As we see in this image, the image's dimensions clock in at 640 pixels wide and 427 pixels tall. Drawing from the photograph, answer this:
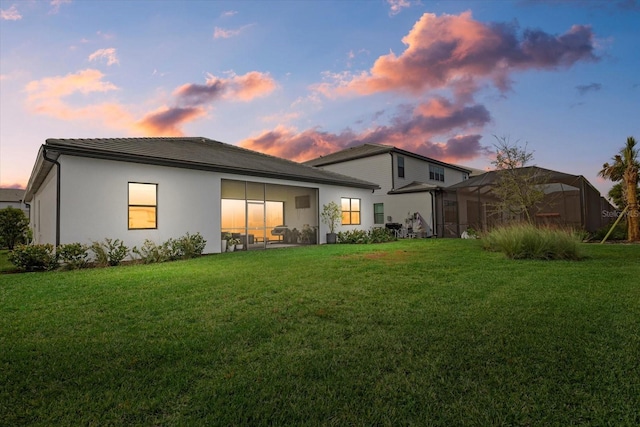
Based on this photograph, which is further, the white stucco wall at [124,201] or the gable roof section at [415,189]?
the gable roof section at [415,189]

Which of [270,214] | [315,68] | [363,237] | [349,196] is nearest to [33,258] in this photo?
[270,214]

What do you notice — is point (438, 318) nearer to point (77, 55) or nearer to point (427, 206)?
point (77, 55)

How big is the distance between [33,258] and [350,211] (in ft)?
42.9

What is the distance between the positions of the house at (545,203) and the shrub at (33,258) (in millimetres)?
15649

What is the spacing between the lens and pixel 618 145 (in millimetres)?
14352

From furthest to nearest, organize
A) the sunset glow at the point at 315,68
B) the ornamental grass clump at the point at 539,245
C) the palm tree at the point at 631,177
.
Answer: the palm tree at the point at 631,177 < the sunset glow at the point at 315,68 < the ornamental grass clump at the point at 539,245

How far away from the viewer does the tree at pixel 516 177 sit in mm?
14445

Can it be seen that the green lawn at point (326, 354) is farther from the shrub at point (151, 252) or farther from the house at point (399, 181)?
the house at point (399, 181)

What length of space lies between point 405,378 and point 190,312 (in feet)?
9.78

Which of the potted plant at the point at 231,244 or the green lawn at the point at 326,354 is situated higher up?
the potted plant at the point at 231,244

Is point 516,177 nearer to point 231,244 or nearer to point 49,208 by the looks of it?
point 231,244

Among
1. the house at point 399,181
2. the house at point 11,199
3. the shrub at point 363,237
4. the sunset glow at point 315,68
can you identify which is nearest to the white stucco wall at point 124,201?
the sunset glow at point 315,68

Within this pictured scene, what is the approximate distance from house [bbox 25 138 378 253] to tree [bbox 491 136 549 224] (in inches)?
310

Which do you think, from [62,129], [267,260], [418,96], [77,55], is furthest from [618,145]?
[62,129]
